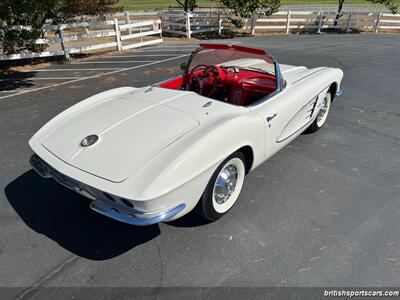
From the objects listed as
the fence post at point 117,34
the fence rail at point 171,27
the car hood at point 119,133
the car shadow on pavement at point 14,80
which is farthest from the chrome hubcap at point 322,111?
the fence post at point 117,34

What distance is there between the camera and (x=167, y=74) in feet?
26.3

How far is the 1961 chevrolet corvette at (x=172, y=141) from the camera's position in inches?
86.8

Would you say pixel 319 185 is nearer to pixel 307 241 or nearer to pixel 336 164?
pixel 336 164

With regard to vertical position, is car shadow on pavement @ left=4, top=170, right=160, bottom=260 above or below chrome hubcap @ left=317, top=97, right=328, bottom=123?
below

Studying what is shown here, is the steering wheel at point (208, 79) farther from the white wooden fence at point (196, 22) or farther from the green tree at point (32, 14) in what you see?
the white wooden fence at point (196, 22)

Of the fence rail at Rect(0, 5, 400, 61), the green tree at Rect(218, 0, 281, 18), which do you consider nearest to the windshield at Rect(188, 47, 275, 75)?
the fence rail at Rect(0, 5, 400, 61)

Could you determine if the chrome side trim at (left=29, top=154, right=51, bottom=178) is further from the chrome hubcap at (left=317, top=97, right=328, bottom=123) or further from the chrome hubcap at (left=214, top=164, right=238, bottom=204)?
the chrome hubcap at (left=317, top=97, right=328, bottom=123)

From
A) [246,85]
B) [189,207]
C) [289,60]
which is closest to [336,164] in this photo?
[246,85]

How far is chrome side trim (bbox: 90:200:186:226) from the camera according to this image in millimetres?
2154

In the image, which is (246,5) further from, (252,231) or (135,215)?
(135,215)

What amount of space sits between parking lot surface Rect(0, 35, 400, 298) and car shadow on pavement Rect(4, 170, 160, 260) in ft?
0.03

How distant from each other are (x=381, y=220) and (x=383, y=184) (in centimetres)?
72

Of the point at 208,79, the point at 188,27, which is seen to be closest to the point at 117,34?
the point at 188,27

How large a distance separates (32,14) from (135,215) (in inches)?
378
